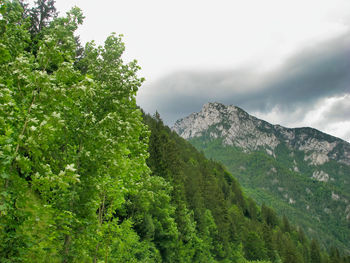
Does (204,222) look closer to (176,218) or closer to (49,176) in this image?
(176,218)

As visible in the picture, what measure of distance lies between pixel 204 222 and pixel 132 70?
4143 centimetres

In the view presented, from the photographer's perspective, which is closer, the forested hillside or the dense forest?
the dense forest

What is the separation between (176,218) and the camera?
35312 millimetres

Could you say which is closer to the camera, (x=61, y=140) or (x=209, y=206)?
(x=61, y=140)

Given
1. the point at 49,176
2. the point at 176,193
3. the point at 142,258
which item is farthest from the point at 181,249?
the point at 49,176

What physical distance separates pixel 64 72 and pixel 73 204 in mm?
4726

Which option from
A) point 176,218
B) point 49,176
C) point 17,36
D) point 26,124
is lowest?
point 176,218

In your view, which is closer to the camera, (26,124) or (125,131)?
(26,124)

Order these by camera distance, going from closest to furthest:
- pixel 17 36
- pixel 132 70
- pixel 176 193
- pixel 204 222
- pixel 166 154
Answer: pixel 17 36 → pixel 132 70 → pixel 176 193 → pixel 166 154 → pixel 204 222

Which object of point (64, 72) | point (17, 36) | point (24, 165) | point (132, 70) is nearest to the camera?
point (24, 165)

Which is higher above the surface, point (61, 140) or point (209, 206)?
point (61, 140)

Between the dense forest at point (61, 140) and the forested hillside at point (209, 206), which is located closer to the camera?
the dense forest at point (61, 140)

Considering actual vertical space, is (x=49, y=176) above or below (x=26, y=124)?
below

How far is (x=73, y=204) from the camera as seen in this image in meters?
8.63
